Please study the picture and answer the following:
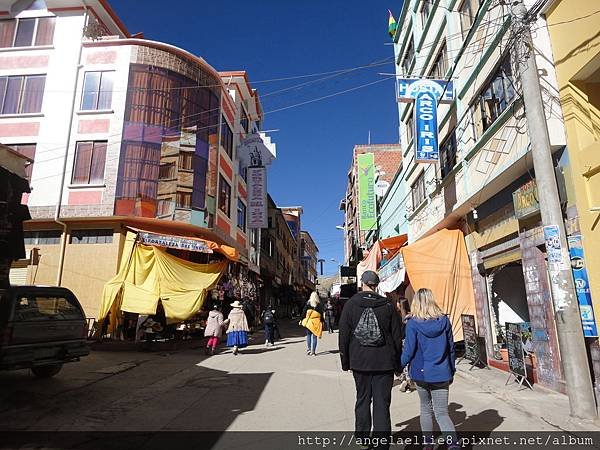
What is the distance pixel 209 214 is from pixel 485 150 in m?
12.7

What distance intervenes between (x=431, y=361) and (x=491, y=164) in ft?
21.9

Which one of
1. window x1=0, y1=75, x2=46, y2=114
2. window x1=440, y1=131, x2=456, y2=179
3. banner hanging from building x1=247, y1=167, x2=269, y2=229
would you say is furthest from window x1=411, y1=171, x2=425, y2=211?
window x1=0, y1=75, x2=46, y2=114

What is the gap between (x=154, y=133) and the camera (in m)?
18.1

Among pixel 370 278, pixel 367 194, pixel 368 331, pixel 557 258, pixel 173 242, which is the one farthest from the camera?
pixel 367 194

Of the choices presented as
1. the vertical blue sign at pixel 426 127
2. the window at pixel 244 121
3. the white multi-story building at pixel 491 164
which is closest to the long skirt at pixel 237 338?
the white multi-story building at pixel 491 164

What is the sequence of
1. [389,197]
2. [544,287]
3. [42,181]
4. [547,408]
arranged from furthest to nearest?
1. [389,197]
2. [42,181]
3. [544,287]
4. [547,408]

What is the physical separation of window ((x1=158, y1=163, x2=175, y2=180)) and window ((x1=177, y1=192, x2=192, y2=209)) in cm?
81

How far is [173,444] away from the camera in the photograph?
4.98 metres

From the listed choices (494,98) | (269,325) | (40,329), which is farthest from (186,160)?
(494,98)

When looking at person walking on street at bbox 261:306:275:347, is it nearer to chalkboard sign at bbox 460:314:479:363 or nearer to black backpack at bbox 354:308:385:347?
chalkboard sign at bbox 460:314:479:363

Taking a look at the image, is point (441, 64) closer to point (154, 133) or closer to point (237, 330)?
point (237, 330)

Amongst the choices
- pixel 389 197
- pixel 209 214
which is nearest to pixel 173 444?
pixel 209 214

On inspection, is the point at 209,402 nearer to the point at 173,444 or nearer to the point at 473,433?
the point at 173,444

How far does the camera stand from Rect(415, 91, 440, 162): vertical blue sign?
1234cm
